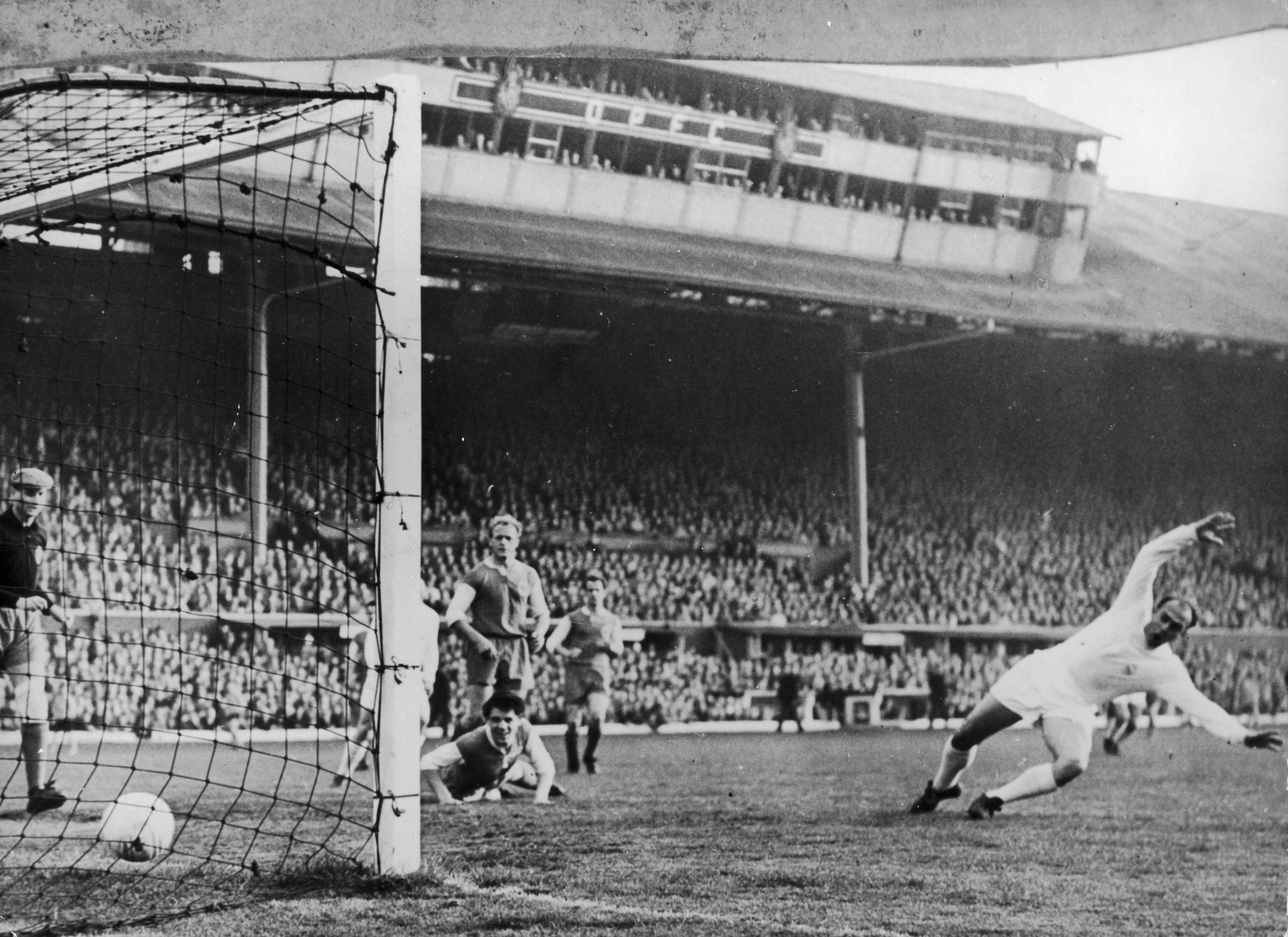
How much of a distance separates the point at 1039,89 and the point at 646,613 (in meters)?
2.16

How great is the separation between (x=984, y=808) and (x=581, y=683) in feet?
4.47

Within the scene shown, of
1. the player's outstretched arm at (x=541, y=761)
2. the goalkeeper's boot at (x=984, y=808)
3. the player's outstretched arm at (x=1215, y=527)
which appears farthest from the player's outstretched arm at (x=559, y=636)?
the player's outstretched arm at (x=1215, y=527)

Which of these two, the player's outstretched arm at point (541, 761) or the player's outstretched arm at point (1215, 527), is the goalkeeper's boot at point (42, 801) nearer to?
the player's outstretched arm at point (541, 761)

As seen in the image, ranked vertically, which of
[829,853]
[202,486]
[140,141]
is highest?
[140,141]

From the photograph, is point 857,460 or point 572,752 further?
point 857,460

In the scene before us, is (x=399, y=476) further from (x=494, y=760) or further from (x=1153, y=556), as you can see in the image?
(x=1153, y=556)

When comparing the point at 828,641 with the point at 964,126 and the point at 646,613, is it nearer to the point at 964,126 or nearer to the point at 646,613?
the point at 646,613

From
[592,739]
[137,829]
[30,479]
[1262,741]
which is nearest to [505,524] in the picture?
[592,739]

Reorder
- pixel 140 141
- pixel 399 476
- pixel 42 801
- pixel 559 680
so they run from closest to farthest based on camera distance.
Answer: pixel 399 476, pixel 140 141, pixel 42 801, pixel 559 680

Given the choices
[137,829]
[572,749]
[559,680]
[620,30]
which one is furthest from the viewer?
[572,749]

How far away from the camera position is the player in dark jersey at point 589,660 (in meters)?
4.03

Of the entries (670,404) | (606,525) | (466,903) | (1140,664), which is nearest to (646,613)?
(606,525)

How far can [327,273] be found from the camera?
3643 millimetres

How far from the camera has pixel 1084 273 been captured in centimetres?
425
